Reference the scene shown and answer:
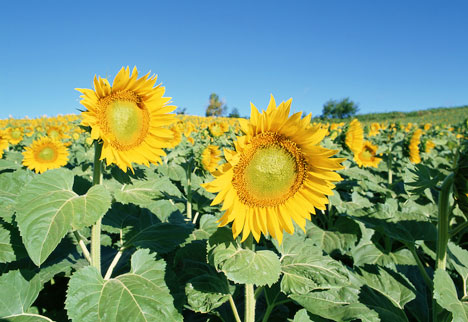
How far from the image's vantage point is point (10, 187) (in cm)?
182

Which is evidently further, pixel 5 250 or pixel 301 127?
pixel 5 250

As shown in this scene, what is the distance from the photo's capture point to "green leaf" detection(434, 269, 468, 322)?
1.42m

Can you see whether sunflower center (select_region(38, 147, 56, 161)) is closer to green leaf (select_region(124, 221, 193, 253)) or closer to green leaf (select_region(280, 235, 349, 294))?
green leaf (select_region(124, 221, 193, 253))

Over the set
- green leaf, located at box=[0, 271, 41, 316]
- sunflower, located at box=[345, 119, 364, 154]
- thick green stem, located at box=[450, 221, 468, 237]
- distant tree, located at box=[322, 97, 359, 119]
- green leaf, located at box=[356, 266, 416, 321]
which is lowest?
green leaf, located at box=[356, 266, 416, 321]

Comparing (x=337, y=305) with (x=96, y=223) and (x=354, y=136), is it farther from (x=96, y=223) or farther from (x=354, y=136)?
(x=354, y=136)

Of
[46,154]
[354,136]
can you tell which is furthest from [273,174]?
[46,154]

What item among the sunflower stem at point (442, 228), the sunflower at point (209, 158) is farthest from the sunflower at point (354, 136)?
the sunflower stem at point (442, 228)

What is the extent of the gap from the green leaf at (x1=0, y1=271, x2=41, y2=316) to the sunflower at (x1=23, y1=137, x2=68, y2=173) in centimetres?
337

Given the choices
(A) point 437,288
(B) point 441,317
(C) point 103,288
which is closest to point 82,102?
(C) point 103,288

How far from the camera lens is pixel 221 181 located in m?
1.41

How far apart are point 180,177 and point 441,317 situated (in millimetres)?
2970

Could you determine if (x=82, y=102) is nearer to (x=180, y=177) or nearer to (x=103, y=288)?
(x=103, y=288)

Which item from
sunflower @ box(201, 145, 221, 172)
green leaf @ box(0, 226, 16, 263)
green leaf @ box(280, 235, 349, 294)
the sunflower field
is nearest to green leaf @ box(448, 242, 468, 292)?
the sunflower field

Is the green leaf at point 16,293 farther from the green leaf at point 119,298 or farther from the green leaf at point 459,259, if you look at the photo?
the green leaf at point 459,259
